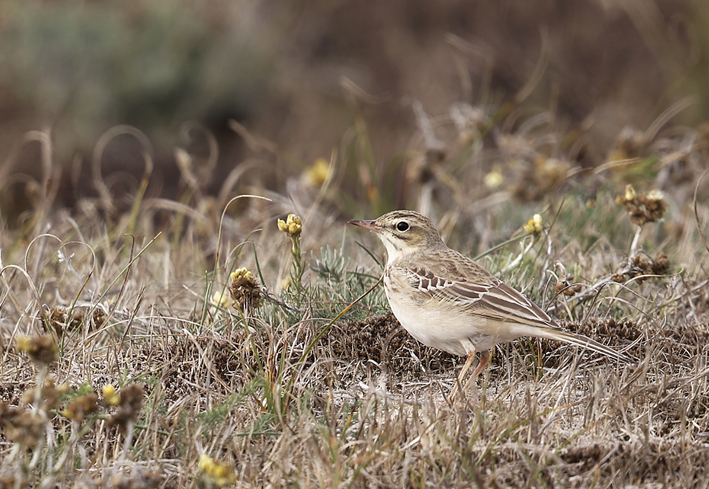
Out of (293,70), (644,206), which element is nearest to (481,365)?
(644,206)

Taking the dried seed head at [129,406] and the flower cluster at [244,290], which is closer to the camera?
the dried seed head at [129,406]

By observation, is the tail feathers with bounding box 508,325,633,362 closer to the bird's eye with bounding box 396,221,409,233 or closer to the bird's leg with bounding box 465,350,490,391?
the bird's leg with bounding box 465,350,490,391

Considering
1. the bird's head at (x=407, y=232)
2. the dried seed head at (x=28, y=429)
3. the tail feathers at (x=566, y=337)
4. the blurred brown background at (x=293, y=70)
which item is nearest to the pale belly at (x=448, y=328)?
the tail feathers at (x=566, y=337)

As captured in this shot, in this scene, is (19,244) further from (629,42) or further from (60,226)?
(629,42)

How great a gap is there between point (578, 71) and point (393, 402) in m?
10.8

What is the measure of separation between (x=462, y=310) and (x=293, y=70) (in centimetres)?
1211

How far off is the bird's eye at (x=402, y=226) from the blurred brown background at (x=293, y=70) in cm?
679

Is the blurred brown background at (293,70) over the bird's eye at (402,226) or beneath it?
beneath

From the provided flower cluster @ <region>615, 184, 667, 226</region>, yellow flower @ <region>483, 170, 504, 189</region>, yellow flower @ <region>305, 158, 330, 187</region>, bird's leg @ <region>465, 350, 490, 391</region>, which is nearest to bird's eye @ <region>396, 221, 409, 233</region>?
bird's leg @ <region>465, 350, 490, 391</region>

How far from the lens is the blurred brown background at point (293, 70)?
39.3 ft

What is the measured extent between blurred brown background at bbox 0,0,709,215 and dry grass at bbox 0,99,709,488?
654 cm

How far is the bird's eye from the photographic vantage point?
13.4ft

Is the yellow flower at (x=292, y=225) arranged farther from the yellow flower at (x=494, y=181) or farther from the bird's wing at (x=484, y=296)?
the yellow flower at (x=494, y=181)

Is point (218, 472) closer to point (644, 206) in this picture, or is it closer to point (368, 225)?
point (368, 225)
